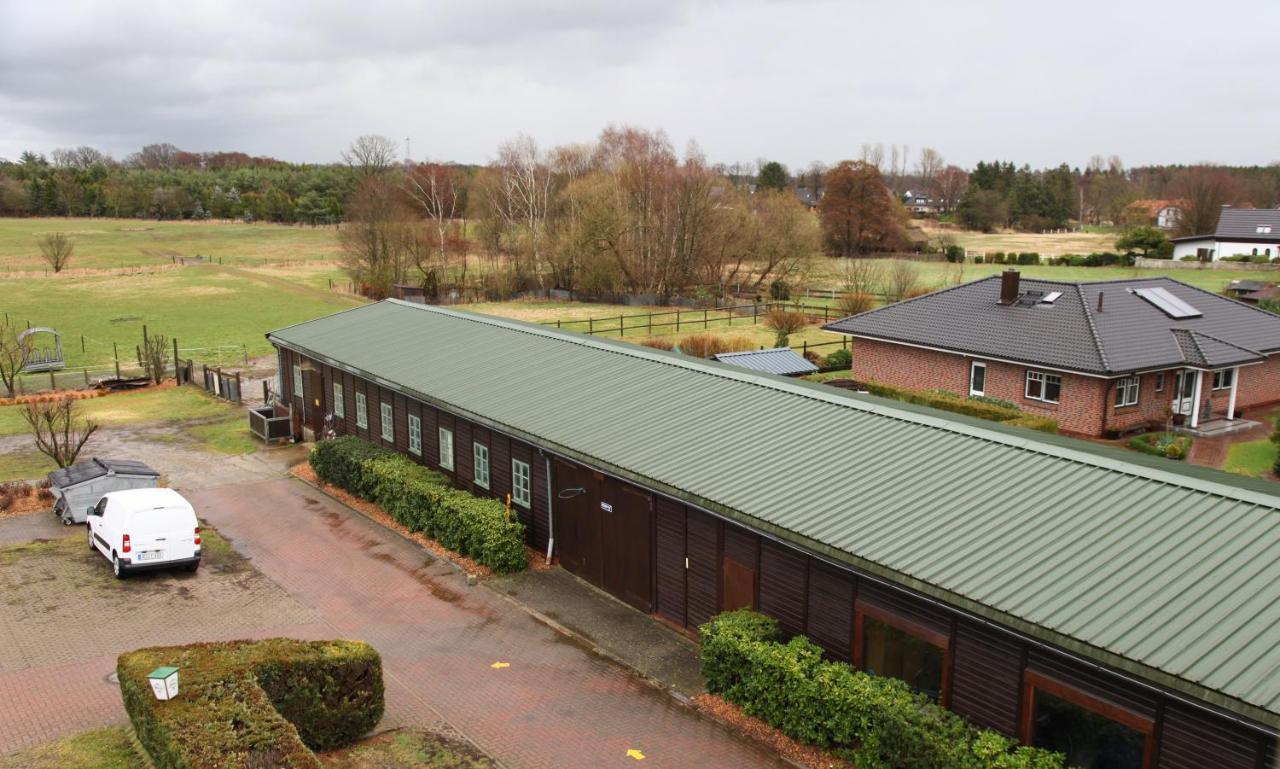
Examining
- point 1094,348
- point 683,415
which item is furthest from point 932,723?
point 1094,348

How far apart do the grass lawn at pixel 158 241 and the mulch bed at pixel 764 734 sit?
→ 9376 centimetres

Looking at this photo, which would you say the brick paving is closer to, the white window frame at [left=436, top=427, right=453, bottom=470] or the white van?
the white van

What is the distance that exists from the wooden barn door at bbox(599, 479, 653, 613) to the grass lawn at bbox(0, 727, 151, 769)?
26.7 feet

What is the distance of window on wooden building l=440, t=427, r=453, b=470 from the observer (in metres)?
23.1

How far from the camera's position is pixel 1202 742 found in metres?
9.29

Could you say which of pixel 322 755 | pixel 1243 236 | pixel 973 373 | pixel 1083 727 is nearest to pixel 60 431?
pixel 322 755

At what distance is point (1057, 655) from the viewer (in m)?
10.5

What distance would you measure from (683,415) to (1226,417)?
78.4ft

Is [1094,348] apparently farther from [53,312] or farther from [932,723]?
[53,312]

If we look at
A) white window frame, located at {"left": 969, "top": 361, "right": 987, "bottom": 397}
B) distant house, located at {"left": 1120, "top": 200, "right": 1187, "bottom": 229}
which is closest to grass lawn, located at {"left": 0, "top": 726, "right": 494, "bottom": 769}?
white window frame, located at {"left": 969, "top": 361, "right": 987, "bottom": 397}

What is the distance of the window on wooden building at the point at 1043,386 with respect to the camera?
103 ft

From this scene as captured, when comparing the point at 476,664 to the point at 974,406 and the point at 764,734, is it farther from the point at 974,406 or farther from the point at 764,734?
Answer: the point at 974,406

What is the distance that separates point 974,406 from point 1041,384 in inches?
132

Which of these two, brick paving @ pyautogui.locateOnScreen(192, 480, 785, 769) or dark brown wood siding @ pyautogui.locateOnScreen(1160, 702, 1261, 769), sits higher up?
dark brown wood siding @ pyautogui.locateOnScreen(1160, 702, 1261, 769)
